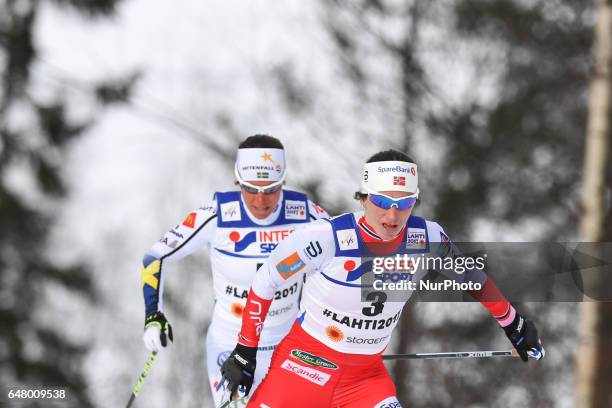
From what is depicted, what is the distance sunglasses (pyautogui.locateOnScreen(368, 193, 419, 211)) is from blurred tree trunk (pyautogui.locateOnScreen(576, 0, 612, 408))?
12.3 feet

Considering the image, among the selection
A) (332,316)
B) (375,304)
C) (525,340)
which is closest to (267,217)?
(332,316)

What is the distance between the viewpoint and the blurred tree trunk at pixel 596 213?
764cm

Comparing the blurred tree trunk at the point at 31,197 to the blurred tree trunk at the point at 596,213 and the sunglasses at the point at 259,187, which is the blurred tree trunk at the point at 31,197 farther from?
the sunglasses at the point at 259,187

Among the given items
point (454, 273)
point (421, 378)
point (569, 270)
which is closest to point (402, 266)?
point (454, 273)

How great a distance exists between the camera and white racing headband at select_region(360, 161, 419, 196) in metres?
4.30

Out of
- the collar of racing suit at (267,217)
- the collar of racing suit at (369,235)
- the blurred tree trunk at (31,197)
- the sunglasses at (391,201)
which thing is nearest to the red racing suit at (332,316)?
the collar of racing suit at (369,235)

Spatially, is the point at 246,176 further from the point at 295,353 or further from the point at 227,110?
the point at 227,110

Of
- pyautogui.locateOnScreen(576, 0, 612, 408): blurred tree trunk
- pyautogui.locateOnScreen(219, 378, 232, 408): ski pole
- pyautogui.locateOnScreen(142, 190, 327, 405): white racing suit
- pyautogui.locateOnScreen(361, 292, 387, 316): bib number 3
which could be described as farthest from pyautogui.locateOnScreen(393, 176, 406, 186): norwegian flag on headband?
pyautogui.locateOnScreen(576, 0, 612, 408): blurred tree trunk

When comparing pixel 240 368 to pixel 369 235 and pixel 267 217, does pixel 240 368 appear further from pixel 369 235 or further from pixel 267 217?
pixel 267 217

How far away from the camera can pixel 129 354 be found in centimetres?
3197

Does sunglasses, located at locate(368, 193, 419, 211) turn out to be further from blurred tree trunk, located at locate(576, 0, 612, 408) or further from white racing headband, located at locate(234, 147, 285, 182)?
blurred tree trunk, located at locate(576, 0, 612, 408)

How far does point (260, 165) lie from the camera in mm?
5340

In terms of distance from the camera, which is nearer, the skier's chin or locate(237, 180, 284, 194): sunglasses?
the skier's chin

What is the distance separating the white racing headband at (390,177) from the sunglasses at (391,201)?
0.12ft
